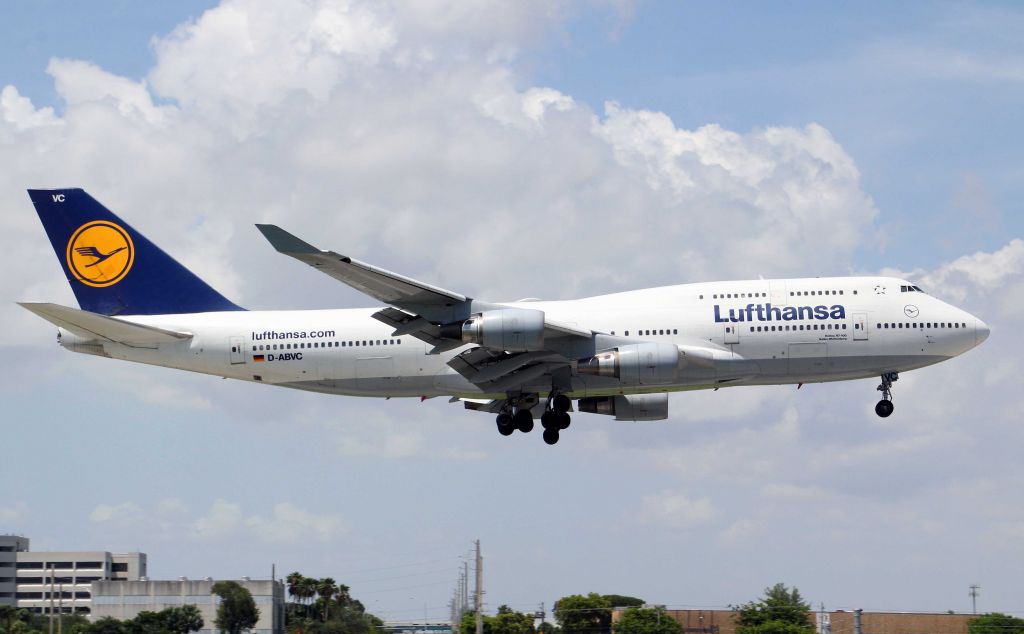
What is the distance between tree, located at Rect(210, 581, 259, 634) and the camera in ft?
226

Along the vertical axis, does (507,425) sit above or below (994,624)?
above

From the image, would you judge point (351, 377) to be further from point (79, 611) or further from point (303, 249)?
point (79, 611)

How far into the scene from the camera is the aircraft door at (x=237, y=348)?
46.4m

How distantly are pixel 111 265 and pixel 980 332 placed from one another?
32.2 meters

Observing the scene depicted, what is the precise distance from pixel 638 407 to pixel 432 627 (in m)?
18.3

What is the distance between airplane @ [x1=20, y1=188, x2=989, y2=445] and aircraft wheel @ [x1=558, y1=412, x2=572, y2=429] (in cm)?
12

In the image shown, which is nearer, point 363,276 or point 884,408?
point 363,276

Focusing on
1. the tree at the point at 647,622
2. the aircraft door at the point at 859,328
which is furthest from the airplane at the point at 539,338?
the tree at the point at 647,622

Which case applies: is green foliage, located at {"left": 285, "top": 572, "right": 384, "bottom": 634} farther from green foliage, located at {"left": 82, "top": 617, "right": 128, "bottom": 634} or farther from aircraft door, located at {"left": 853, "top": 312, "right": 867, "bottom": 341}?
aircraft door, located at {"left": 853, "top": 312, "right": 867, "bottom": 341}

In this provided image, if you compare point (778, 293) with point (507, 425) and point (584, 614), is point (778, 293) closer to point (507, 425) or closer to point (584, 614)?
point (507, 425)

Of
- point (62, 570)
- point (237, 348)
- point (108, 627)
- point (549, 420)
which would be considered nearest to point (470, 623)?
point (549, 420)

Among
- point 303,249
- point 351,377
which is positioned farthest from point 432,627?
point 303,249

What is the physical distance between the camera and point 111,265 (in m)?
49.6

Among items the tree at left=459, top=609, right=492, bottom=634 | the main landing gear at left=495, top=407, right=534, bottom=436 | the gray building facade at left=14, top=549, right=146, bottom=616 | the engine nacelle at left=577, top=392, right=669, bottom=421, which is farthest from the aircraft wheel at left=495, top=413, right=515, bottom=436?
the gray building facade at left=14, top=549, right=146, bottom=616
